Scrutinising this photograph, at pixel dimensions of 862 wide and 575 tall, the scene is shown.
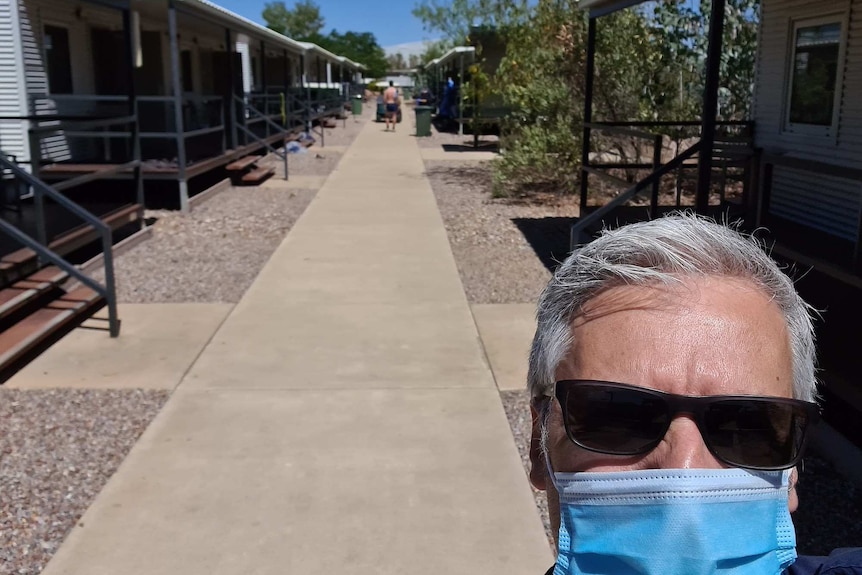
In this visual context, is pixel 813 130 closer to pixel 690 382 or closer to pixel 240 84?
pixel 690 382

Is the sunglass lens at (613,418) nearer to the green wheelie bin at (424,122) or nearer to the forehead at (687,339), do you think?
the forehead at (687,339)

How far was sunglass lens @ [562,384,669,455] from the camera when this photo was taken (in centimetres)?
136

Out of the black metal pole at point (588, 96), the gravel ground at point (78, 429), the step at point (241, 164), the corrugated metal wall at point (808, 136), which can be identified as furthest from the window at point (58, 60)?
the corrugated metal wall at point (808, 136)

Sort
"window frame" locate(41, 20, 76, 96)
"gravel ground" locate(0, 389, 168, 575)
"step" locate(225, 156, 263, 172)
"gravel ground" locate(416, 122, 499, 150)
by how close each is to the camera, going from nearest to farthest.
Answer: "gravel ground" locate(0, 389, 168, 575) < "window frame" locate(41, 20, 76, 96) < "step" locate(225, 156, 263, 172) < "gravel ground" locate(416, 122, 499, 150)

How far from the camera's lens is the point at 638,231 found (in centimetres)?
156

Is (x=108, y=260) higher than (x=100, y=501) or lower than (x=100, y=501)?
higher

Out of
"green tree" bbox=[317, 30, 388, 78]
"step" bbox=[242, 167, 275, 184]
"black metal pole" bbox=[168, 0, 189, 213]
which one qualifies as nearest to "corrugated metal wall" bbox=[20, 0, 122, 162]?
"black metal pole" bbox=[168, 0, 189, 213]

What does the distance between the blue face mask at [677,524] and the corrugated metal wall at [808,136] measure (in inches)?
277

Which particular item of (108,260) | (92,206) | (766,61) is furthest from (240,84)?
(108,260)

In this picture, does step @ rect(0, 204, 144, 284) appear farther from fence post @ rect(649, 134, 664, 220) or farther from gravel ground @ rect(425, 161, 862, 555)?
fence post @ rect(649, 134, 664, 220)

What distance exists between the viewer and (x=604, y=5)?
9.34 meters

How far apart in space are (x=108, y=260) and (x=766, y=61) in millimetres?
7592

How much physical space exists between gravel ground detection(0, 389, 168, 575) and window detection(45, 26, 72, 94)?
9.13 m

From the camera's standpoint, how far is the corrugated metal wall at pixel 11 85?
11656 mm
